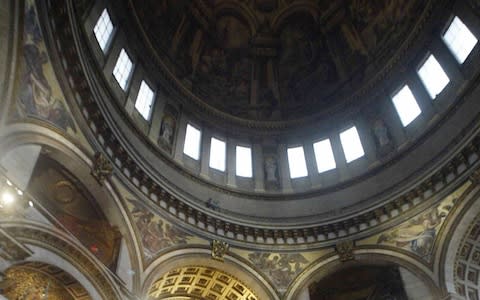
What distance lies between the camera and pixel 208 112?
87.7ft

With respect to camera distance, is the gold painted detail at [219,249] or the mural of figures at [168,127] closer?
the gold painted detail at [219,249]

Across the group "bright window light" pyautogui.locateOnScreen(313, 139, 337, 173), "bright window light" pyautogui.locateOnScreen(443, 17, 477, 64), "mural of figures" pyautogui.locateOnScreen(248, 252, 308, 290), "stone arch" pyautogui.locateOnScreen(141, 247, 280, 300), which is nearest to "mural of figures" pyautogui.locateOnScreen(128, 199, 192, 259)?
"stone arch" pyautogui.locateOnScreen(141, 247, 280, 300)

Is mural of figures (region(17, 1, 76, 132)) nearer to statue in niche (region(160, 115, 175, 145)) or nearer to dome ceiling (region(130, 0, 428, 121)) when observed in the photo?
statue in niche (region(160, 115, 175, 145))

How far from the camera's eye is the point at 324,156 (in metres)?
25.4

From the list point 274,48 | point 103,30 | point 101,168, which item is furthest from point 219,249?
point 274,48

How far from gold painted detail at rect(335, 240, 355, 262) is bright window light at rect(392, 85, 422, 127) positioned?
6.76 m

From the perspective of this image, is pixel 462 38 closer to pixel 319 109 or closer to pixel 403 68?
pixel 403 68

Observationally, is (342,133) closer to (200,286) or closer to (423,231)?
(423,231)

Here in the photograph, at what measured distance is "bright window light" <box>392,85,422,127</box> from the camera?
22609mm

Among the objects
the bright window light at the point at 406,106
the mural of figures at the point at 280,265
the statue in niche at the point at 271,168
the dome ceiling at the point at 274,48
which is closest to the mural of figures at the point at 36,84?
the mural of figures at the point at 280,265

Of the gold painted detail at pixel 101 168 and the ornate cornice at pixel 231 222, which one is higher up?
A: the ornate cornice at pixel 231 222

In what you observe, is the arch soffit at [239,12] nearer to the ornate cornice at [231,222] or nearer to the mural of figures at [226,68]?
the mural of figures at [226,68]

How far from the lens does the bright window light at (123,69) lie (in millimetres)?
20852

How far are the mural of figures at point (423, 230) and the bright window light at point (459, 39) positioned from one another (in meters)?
6.37
